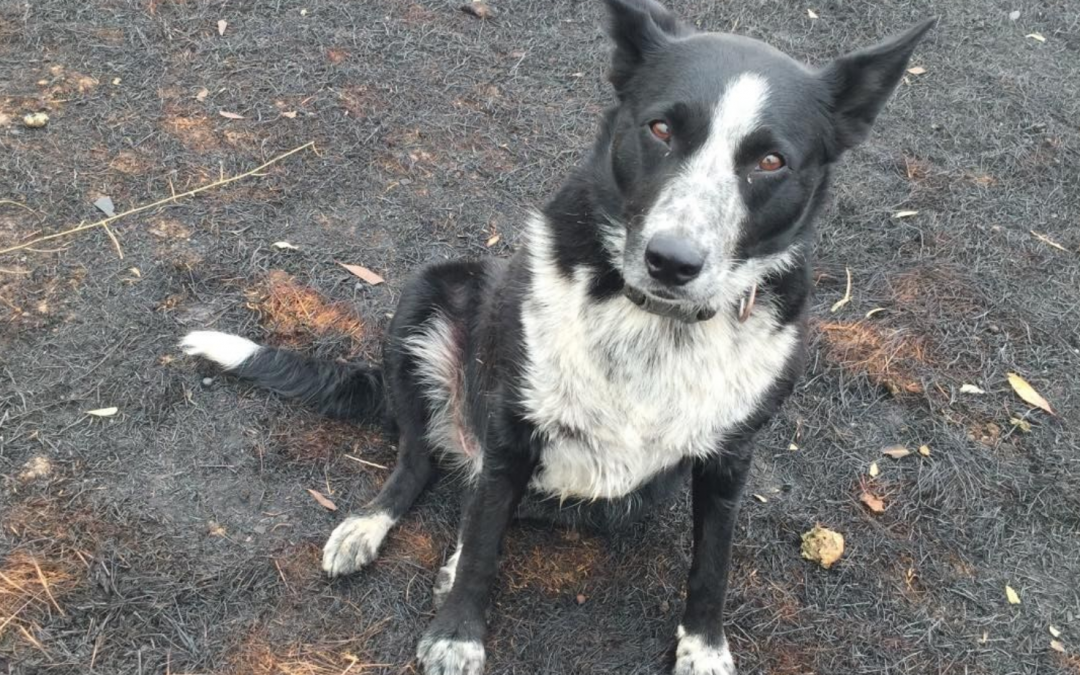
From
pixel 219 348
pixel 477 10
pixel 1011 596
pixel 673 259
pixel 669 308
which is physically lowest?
pixel 1011 596

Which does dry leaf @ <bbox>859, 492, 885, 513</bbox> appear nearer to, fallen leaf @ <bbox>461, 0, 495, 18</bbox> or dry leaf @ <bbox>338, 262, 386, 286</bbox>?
dry leaf @ <bbox>338, 262, 386, 286</bbox>

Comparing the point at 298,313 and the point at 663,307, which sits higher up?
the point at 663,307

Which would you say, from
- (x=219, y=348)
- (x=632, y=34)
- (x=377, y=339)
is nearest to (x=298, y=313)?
(x=377, y=339)

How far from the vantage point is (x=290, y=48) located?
4934 millimetres

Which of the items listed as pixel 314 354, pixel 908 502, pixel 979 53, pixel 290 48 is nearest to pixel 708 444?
pixel 908 502

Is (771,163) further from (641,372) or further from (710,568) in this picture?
(710,568)

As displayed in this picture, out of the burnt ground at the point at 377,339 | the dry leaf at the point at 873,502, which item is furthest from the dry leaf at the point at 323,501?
the dry leaf at the point at 873,502

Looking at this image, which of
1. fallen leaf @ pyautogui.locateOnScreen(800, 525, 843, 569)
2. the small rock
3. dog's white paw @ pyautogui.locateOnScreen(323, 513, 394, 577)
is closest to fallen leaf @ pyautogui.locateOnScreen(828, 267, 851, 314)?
fallen leaf @ pyautogui.locateOnScreen(800, 525, 843, 569)

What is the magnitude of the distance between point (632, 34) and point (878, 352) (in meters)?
2.13

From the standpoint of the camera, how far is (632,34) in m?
2.43

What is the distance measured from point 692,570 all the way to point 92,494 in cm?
199

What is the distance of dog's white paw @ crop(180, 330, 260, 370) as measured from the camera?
3219 millimetres

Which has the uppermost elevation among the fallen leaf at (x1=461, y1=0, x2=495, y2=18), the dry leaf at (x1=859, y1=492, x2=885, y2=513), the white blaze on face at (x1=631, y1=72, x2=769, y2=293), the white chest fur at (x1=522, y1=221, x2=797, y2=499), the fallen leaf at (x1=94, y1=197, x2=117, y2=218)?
the white blaze on face at (x1=631, y1=72, x2=769, y2=293)

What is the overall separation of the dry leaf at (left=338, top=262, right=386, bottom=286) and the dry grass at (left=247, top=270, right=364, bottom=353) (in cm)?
19
